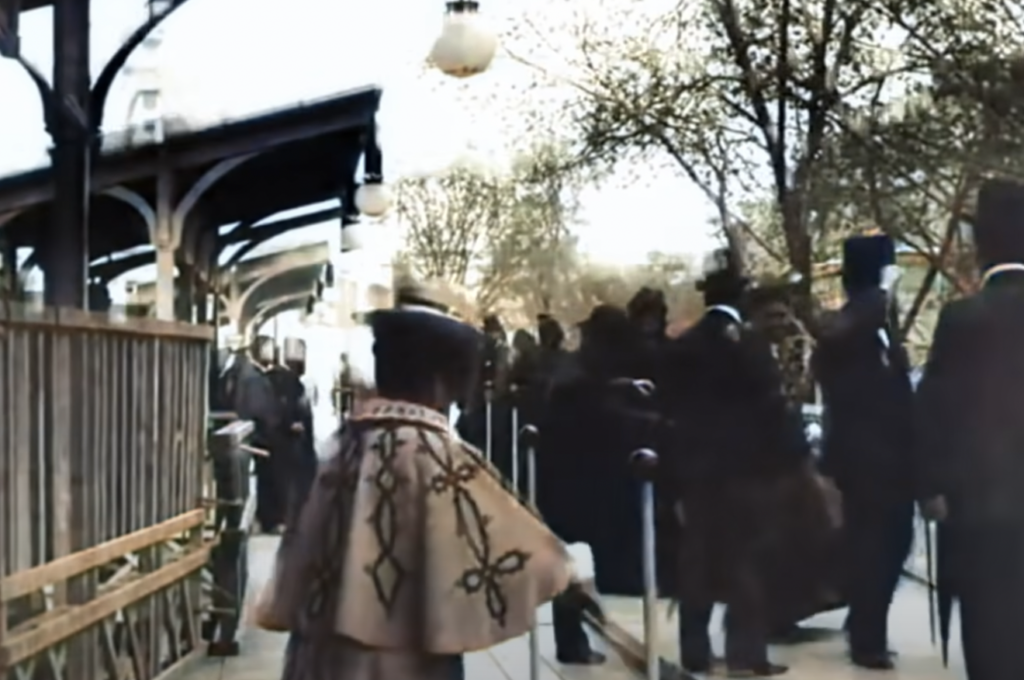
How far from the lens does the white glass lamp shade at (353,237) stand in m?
3.14

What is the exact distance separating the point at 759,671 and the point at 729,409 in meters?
0.51

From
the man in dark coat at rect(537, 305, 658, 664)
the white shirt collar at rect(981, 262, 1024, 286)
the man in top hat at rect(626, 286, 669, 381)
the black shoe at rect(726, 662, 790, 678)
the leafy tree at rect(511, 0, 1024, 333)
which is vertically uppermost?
the leafy tree at rect(511, 0, 1024, 333)

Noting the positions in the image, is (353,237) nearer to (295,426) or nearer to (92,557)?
(295,426)

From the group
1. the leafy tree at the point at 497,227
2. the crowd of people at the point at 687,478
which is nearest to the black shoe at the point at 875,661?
the crowd of people at the point at 687,478

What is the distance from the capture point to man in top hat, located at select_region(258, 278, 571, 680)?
10.2 ft

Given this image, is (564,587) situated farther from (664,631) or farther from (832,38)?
(832,38)

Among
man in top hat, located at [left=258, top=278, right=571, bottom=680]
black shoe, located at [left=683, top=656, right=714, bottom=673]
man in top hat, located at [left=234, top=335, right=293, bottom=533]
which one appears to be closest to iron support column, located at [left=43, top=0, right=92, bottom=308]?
man in top hat, located at [left=234, top=335, right=293, bottom=533]

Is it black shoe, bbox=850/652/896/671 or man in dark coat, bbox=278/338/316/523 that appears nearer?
man in dark coat, bbox=278/338/316/523

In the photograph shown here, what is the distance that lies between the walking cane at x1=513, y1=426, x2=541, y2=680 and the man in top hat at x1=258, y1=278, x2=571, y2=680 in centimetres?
6

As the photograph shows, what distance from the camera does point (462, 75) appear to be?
3188 mm

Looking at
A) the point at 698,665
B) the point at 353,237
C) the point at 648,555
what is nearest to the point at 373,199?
the point at 353,237

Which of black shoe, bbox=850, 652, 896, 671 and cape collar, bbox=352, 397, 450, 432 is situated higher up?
cape collar, bbox=352, 397, 450, 432

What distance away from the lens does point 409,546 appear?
123 inches

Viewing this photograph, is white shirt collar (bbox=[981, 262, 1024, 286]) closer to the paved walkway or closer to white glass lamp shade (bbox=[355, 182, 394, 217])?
the paved walkway
